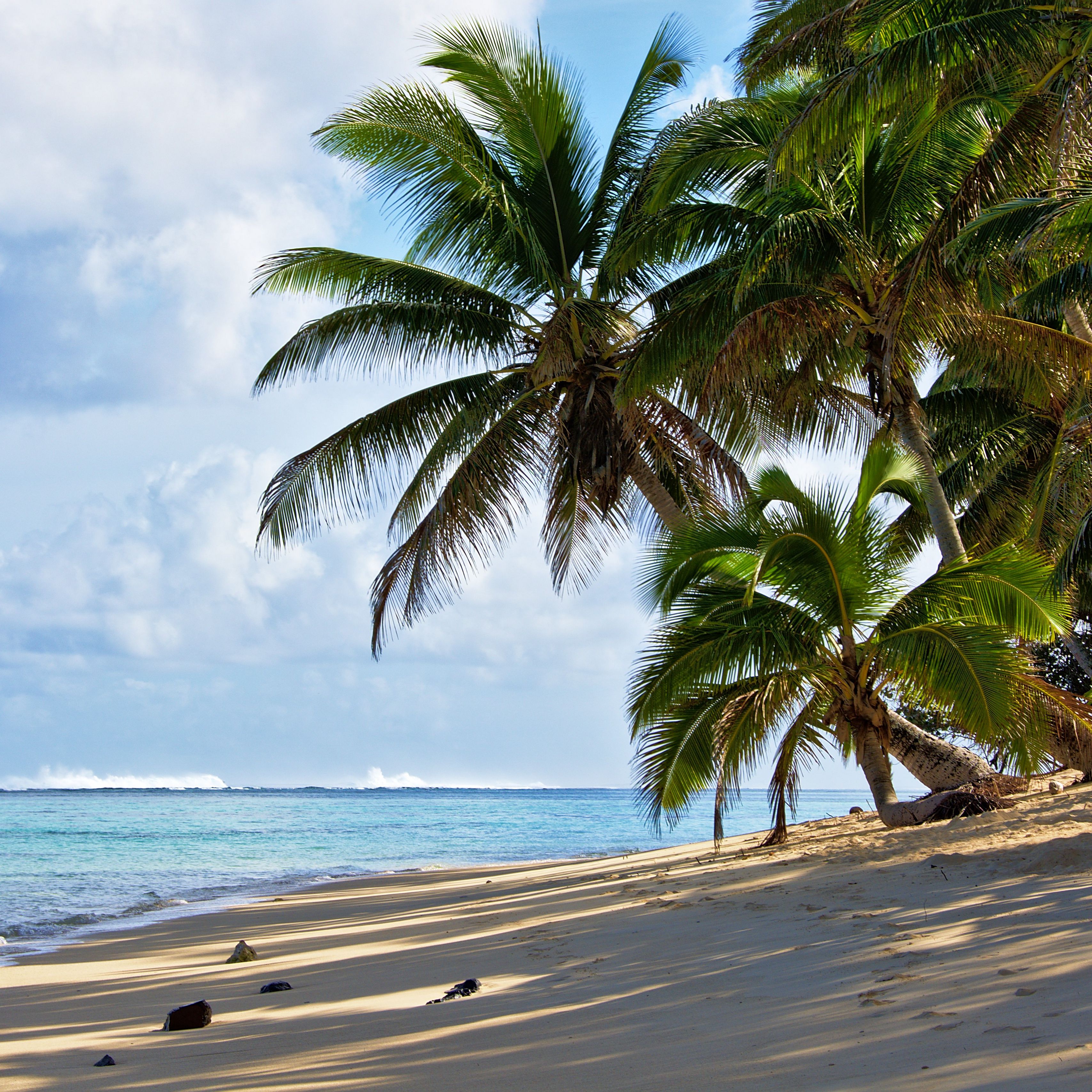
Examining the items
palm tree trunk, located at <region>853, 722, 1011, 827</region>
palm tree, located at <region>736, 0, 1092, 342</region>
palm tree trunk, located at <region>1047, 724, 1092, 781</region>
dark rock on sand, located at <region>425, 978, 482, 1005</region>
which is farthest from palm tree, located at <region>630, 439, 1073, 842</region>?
dark rock on sand, located at <region>425, 978, 482, 1005</region>

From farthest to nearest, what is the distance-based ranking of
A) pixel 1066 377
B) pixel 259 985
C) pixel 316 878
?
pixel 316 878 → pixel 1066 377 → pixel 259 985

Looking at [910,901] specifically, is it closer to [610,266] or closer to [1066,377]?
[1066,377]

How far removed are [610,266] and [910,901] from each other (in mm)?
8345

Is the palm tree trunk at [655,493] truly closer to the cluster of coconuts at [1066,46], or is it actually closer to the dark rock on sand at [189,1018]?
the cluster of coconuts at [1066,46]

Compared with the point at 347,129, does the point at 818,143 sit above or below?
below

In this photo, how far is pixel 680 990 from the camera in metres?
4.12

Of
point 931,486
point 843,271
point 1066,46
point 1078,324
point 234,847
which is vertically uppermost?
point 1066,46

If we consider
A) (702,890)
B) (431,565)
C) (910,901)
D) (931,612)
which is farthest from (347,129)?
(910,901)

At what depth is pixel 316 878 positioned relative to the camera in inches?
671

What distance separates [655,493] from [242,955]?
709 cm

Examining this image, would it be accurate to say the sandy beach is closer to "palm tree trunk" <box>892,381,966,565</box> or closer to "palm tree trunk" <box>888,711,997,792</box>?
"palm tree trunk" <box>888,711,997,792</box>

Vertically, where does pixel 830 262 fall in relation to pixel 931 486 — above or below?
above

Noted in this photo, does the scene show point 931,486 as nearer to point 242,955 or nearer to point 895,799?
point 895,799

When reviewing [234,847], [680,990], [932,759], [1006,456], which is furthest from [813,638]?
[234,847]
